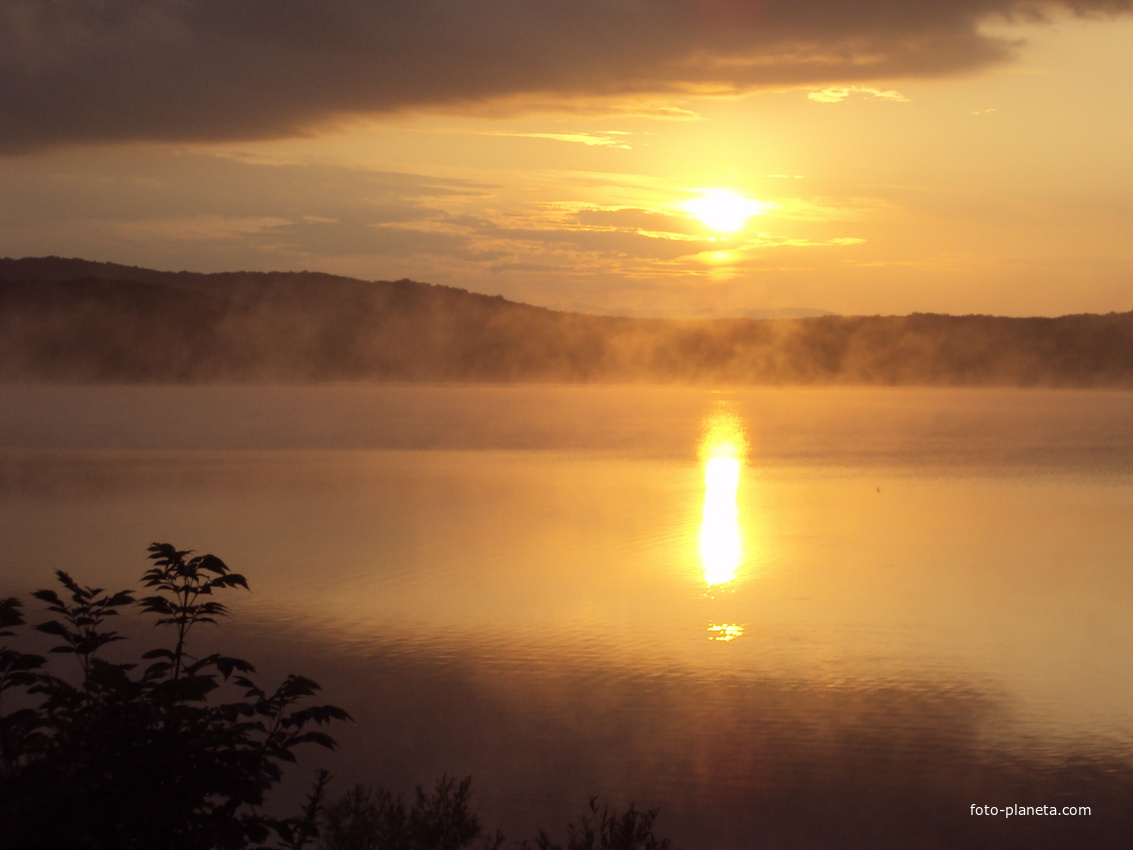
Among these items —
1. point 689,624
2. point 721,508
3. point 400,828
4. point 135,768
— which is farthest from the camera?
point 721,508

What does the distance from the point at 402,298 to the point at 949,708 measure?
114 meters

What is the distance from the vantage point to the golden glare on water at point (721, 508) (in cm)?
1393

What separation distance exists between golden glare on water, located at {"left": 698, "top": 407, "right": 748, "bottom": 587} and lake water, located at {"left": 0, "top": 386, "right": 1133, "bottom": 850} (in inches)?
4.1

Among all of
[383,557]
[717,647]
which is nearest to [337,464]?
[383,557]

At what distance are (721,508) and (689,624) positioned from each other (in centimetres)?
990

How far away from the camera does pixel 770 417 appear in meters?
65.1

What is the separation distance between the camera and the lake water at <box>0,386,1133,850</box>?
6.32 metres

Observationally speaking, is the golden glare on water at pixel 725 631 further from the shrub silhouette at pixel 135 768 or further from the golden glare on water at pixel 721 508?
the shrub silhouette at pixel 135 768

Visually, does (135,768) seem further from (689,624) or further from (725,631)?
(689,624)

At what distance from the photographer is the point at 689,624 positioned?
10367mm

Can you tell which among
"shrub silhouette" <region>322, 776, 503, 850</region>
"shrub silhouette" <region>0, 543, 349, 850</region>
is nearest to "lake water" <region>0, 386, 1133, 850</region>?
"shrub silhouette" <region>322, 776, 503, 850</region>

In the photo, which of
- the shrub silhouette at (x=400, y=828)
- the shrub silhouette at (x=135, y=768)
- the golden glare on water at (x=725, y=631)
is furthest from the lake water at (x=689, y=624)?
the shrub silhouette at (x=135, y=768)

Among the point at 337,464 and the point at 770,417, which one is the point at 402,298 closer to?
the point at 770,417

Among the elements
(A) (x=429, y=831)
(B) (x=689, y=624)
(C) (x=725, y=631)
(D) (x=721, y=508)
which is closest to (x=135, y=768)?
(A) (x=429, y=831)
